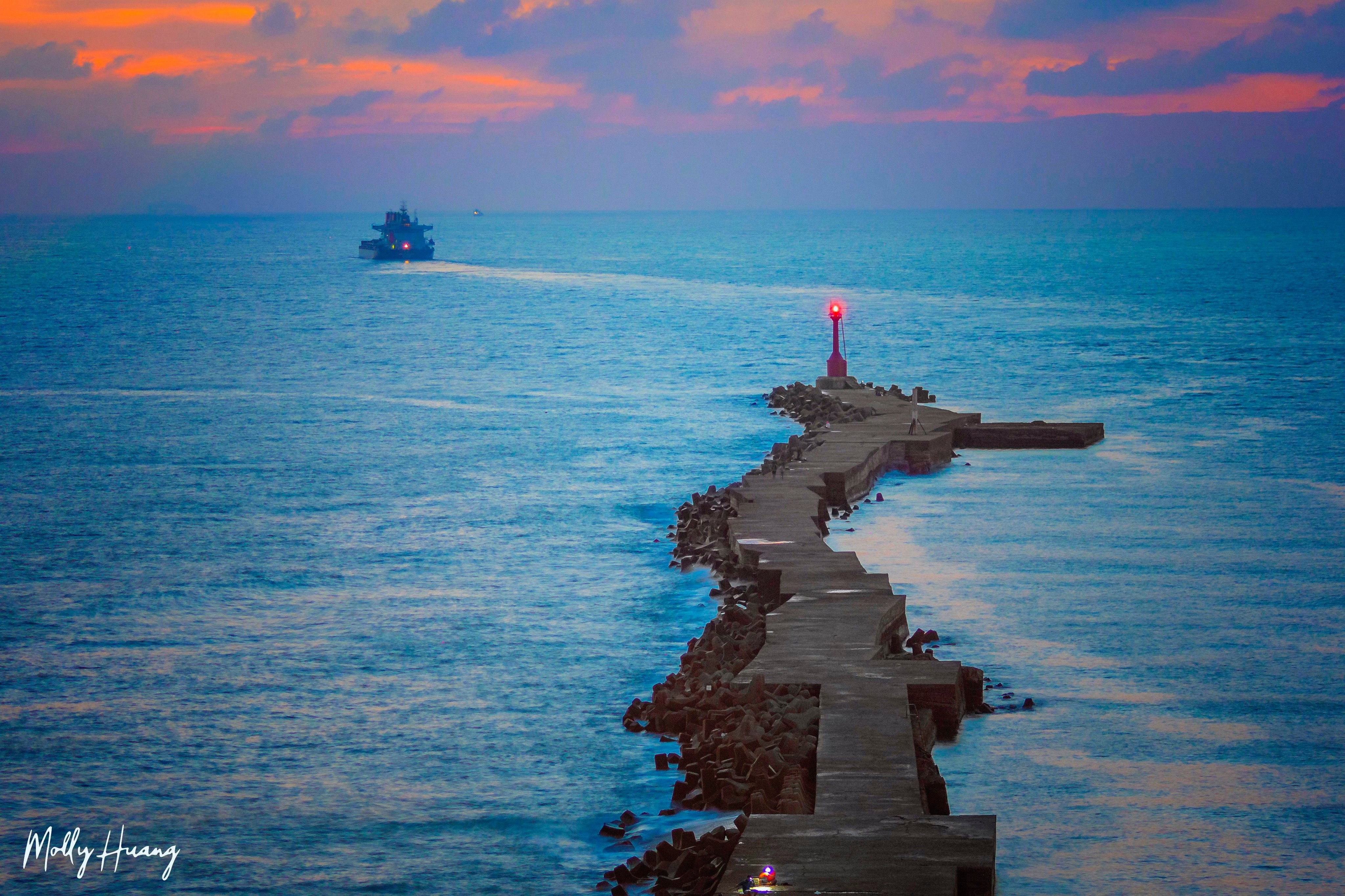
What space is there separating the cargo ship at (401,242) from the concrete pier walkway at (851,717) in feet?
401

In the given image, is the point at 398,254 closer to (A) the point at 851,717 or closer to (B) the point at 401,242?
(B) the point at 401,242

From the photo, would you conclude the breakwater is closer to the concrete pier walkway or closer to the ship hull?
the concrete pier walkway

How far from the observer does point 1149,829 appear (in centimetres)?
941

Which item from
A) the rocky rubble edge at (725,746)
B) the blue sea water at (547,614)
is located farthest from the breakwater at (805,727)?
the blue sea water at (547,614)

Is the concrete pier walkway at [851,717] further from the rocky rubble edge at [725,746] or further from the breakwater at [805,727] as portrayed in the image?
the rocky rubble edge at [725,746]

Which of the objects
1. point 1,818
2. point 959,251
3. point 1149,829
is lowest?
point 1,818

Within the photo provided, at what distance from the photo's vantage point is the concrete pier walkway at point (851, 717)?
7.66 m

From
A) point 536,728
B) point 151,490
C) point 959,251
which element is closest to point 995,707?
point 536,728

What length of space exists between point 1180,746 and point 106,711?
9.53 metres

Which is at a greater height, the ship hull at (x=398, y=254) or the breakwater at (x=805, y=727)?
the ship hull at (x=398, y=254)

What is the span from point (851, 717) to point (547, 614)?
6.58 metres

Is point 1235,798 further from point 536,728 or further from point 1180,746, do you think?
point 536,728

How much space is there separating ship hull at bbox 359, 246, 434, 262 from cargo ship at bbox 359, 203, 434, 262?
0.03 m

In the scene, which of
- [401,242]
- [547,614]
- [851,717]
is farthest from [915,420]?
[401,242]
